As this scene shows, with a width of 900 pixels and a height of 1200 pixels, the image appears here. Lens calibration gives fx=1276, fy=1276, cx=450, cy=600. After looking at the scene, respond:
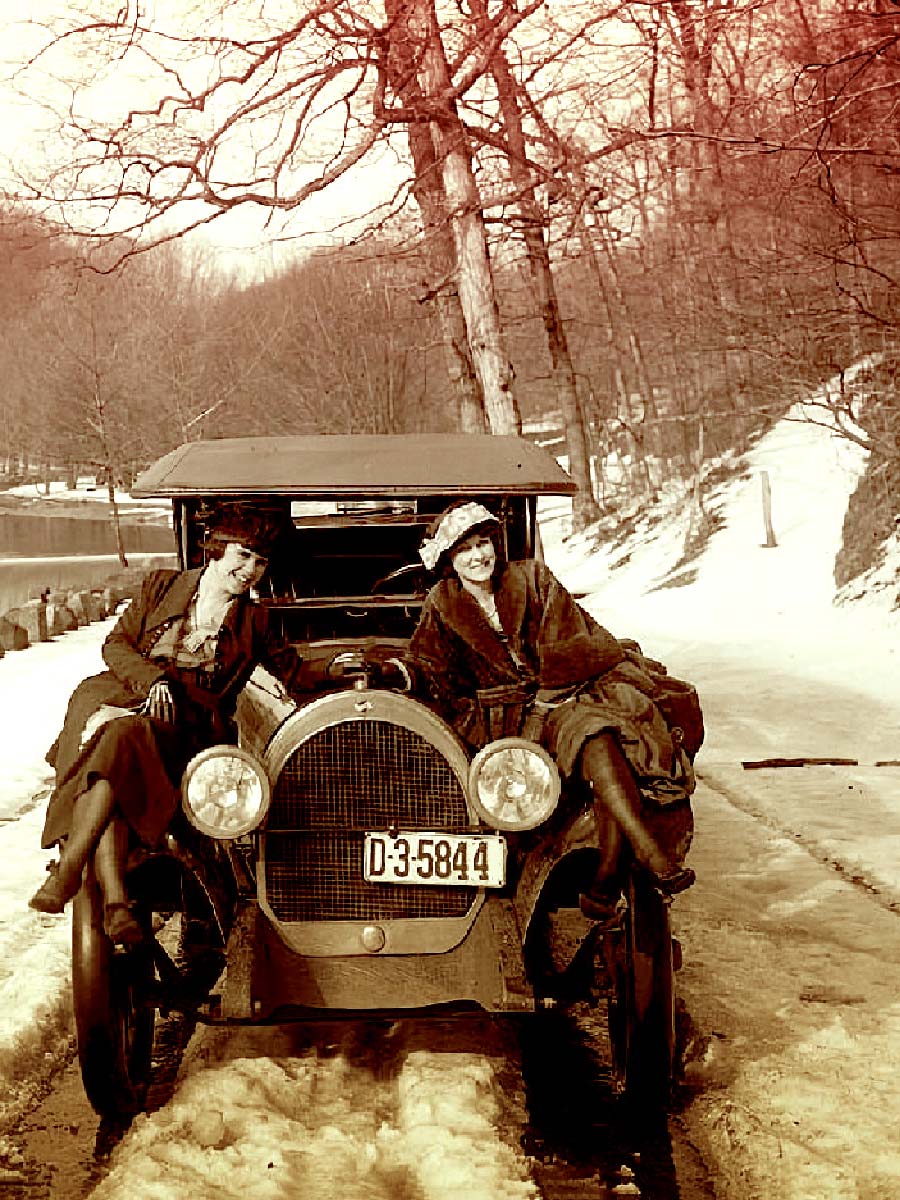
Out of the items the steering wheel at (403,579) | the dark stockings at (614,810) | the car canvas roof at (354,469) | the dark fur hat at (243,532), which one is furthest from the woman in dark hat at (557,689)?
the steering wheel at (403,579)

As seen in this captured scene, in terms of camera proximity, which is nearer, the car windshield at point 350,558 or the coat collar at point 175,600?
the coat collar at point 175,600

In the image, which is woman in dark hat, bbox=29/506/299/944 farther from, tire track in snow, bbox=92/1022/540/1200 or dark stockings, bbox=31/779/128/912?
tire track in snow, bbox=92/1022/540/1200

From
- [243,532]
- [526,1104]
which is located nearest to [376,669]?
[243,532]

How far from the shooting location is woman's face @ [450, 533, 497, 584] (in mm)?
4359

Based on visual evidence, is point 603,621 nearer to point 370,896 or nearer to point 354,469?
point 354,469

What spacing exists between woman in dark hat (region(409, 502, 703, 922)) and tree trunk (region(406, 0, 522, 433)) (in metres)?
10.5

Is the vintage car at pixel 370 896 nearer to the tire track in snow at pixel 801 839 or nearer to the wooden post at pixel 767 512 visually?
the tire track in snow at pixel 801 839

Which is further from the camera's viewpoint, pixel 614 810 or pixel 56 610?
pixel 56 610

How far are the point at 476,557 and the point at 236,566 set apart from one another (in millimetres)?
813

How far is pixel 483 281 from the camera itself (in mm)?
15211

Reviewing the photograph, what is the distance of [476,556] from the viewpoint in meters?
4.36

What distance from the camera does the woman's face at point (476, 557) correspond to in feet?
14.3

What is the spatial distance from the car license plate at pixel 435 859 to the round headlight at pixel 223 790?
1.25 feet

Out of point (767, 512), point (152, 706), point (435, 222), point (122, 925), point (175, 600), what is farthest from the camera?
point (767, 512)
